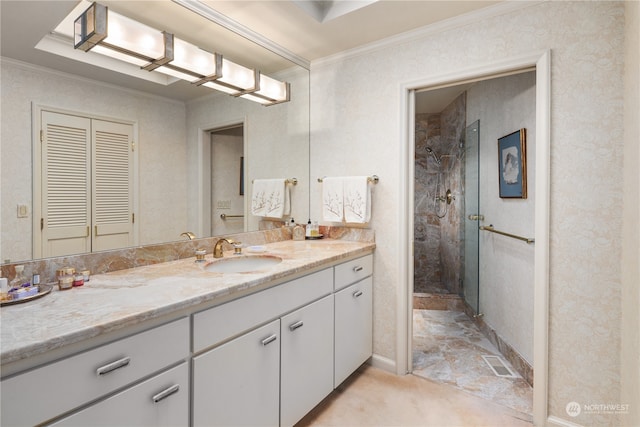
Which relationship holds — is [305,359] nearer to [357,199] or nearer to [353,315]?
[353,315]

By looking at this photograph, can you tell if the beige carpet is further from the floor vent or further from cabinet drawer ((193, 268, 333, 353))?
cabinet drawer ((193, 268, 333, 353))

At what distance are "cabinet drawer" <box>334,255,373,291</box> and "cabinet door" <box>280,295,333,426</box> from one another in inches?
5.4

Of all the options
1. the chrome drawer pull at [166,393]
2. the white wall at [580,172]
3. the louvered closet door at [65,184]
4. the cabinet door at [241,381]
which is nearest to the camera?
the chrome drawer pull at [166,393]

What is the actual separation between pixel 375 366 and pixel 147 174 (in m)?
1.94

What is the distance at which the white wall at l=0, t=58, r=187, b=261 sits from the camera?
1180 millimetres

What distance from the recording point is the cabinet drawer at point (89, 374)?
72 centimetres

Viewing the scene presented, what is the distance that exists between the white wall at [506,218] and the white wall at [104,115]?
2187 millimetres

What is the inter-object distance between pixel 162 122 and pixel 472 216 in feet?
9.17

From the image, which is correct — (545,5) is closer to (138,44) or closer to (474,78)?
(474,78)

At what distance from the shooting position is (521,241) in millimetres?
2207

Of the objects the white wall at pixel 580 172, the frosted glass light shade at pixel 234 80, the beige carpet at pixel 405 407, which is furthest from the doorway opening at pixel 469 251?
the frosted glass light shade at pixel 234 80

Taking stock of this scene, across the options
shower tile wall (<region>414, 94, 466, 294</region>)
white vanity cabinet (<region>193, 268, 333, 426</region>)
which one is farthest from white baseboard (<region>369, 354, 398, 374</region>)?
shower tile wall (<region>414, 94, 466, 294</region>)

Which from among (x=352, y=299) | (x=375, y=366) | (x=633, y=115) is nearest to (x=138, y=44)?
(x=352, y=299)

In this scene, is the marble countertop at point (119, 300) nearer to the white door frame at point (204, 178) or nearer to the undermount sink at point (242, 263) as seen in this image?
the undermount sink at point (242, 263)
